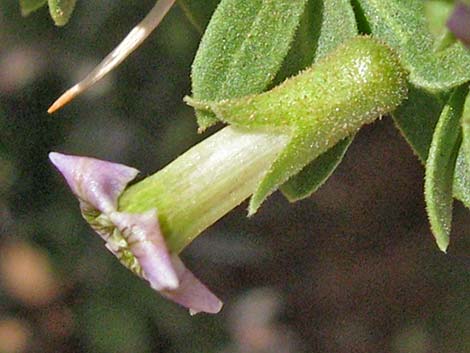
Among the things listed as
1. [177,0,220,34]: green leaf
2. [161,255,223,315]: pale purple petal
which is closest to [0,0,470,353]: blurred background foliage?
[177,0,220,34]: green leaf

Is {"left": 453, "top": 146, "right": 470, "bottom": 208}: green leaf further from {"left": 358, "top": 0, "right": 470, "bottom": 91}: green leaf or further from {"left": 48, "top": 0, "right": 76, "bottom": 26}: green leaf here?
{"left": 48, "top": 0, "right": 76, "bottom": 26}: green leaf

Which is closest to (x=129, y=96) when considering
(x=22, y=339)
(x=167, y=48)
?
(x=167, y=48)

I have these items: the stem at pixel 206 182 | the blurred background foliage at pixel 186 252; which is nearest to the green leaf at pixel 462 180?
the stem at pixel 206 182

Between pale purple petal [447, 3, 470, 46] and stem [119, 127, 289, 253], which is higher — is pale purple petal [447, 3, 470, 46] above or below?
above

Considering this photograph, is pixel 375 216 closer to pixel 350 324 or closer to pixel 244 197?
pixel 350 324

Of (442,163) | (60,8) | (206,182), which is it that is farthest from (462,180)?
(60,8)

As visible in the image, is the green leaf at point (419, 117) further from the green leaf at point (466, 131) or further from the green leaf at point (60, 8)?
the green leaf at point (60, 8)
